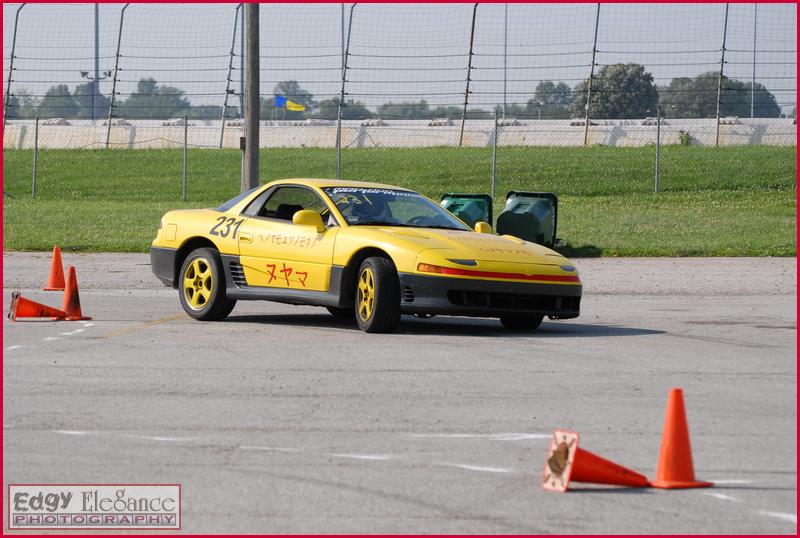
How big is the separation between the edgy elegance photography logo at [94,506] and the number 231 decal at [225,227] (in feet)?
24.1

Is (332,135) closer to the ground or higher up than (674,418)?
higher up

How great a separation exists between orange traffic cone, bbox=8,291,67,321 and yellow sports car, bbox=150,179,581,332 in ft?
4.03

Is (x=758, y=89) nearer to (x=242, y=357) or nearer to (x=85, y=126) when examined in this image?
(x=85, y=126)

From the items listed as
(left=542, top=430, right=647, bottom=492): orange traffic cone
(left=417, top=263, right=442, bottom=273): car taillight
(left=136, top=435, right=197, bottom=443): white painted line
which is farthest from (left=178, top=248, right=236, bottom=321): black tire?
(left=542, top=430, right=647, bottom=492): orange traffic cone

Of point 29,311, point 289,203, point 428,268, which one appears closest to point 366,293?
point 428,268

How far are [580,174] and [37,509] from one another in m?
27.8

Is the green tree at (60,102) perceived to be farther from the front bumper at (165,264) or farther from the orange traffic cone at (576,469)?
the orange traffic cone at (576,469)

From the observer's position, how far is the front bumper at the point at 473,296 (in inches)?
456

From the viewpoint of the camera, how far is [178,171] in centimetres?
3656

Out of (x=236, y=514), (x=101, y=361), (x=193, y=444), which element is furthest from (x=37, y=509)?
(x=101, y=361)

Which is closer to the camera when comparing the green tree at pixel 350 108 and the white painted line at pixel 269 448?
the white painted line at pixel 269 448

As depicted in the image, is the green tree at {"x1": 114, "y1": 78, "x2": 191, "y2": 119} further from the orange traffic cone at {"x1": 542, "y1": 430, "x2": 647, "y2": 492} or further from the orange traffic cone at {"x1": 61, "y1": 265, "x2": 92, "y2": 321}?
the orange traffic cone at {"x1": 542, "y1": 430, "x2": 647, "y2": 492}

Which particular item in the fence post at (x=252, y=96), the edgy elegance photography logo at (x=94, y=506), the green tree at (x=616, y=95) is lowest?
the edgy elegance photography logo at (x=94, y=506)

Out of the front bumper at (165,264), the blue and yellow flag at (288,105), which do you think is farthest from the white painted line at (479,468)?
the blue and yellow flag at (288,105)
